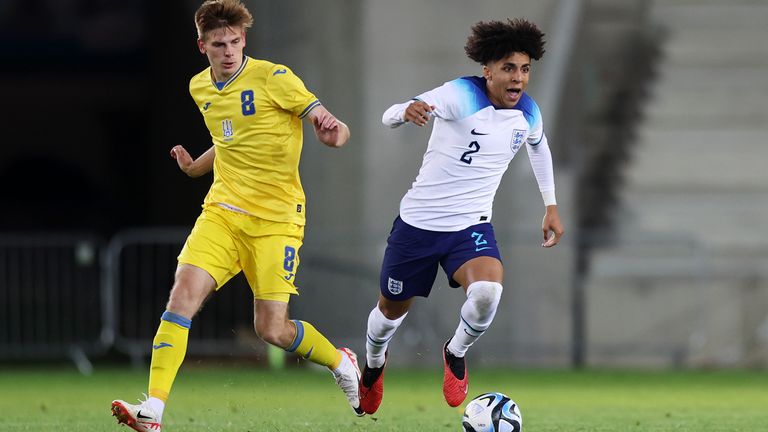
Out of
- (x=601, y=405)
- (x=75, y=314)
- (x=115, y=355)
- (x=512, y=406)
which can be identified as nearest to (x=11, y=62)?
(x=75, y=314)

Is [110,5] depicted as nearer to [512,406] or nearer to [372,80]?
[372,80]

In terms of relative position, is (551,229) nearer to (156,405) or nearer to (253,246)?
(253,246)

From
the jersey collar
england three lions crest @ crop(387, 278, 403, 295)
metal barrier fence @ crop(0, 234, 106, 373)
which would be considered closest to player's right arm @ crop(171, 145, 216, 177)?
the jersey collar

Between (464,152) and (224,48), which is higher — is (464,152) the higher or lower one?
the lower one

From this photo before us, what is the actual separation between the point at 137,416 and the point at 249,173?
158 cm

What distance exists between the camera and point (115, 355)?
16.9 metres

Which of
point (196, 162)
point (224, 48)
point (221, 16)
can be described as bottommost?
point (196, 162)

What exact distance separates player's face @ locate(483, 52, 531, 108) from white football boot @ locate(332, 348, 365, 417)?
5.50ft

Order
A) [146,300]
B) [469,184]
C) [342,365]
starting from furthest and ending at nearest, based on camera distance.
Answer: [146,300]
[342,365]
[469,184]

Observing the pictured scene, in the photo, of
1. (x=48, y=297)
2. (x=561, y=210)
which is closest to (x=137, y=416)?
(x=561, y=210)

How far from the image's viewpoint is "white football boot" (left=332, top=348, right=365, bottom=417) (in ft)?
29.8

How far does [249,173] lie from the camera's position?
8.62m

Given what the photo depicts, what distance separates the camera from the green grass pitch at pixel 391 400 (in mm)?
9281

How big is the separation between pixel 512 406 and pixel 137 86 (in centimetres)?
2063
